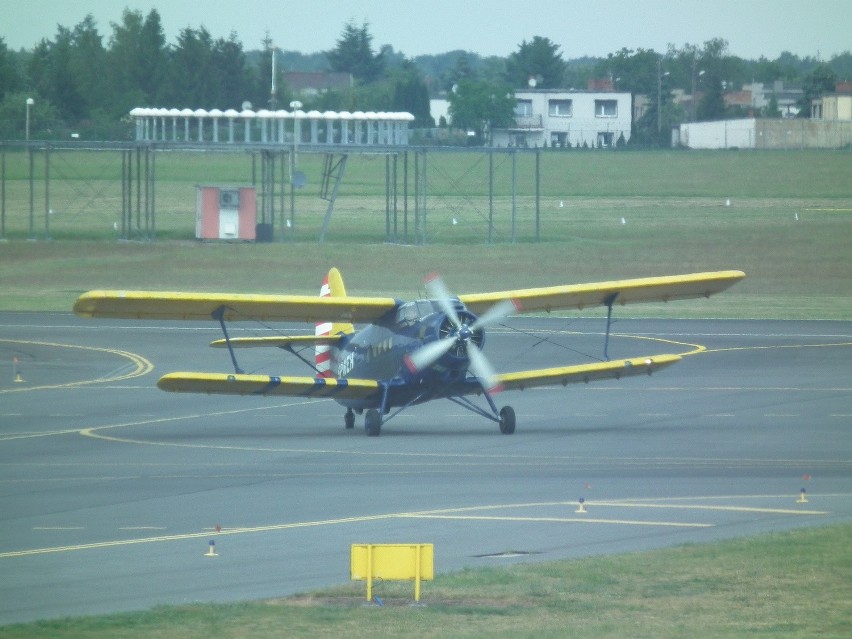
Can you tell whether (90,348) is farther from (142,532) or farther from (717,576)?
(717,576)

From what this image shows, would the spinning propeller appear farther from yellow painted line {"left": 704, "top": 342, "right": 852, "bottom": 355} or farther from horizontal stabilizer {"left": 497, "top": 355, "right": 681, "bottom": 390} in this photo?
yellow painted line {"left": 704, "top": 342, "right": 852, "bottom": 355}

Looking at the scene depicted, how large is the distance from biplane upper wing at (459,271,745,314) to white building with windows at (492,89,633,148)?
98522mm

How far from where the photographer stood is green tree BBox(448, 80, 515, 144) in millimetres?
117750

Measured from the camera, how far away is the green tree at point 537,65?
166m

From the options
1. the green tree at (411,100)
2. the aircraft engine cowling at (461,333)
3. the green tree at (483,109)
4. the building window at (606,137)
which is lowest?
the aircraft engine cowling at (461,333)

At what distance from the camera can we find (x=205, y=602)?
39.7 feet

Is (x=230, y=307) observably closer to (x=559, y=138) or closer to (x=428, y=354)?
(x=428, y=354)

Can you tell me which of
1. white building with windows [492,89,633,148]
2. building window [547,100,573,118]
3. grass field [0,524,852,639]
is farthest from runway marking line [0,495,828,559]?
building window [547,100,573,118]

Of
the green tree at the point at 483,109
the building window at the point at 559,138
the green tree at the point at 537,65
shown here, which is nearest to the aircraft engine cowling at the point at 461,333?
the green tree at the point at 483,109

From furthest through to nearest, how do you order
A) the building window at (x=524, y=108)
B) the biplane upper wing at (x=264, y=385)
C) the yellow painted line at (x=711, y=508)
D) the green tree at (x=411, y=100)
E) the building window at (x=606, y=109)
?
the green tree at (x=411, y=100), the building window at (x=606, y=109), the building window at (x=524, y=108), the biplane upper wing at (x=264, y=385), the yellow painted line at (x=711, y=508)

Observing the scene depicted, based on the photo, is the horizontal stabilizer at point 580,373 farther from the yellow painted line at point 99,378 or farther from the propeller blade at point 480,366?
the yellow painted line at point 99,378

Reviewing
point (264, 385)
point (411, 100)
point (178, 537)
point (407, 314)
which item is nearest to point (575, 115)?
point (411, 100)

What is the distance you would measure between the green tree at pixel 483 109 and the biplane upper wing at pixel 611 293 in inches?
3556

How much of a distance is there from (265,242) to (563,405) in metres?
36.0
